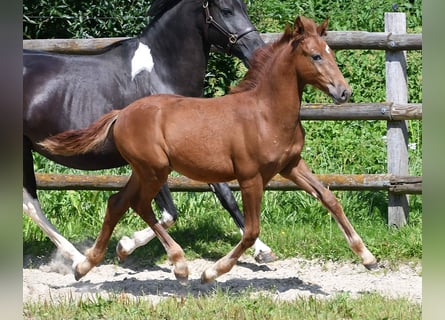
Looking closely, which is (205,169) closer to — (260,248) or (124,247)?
(124,247)

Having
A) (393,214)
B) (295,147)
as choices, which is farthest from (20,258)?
(393,214)

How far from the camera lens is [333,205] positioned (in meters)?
4.74

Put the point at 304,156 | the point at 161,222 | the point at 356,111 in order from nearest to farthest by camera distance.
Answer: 1. the point at 161,222
2. the point at 356,111
3. the point at 304,156

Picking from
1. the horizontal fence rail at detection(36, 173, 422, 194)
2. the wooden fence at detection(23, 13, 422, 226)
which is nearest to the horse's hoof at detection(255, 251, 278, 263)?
the horizontal fence rail at detection(36, 173, 422, 194)

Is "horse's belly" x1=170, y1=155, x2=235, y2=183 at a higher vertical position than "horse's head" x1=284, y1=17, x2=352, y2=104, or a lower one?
lower

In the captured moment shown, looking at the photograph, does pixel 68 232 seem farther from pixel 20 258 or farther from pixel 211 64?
pixel 20 258

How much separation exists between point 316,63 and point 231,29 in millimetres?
990

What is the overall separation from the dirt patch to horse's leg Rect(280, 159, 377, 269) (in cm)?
25

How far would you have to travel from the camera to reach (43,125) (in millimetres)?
5359

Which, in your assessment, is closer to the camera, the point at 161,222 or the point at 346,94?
the point at 346,94

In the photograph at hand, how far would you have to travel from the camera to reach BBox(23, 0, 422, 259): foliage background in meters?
6.04

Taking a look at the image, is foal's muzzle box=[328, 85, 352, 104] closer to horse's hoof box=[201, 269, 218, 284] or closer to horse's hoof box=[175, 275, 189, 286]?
horse's hoof box=[201, 269, 218, 284]

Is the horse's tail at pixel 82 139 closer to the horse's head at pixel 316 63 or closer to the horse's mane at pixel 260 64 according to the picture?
the horse's mane at pixel 260 64

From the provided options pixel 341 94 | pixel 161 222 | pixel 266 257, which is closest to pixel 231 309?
pixel 341 94
